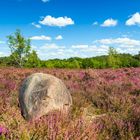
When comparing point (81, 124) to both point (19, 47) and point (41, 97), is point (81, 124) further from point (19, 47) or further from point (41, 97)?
point (19, 47)

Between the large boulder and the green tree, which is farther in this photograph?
the green tree

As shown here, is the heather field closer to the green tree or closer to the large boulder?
the large boulder

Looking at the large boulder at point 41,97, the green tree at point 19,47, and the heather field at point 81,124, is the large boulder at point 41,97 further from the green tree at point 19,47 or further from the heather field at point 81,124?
the green tree at point 19,47

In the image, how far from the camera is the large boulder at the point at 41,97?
7.23 metres

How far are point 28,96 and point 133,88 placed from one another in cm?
520

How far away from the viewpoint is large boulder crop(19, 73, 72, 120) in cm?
723

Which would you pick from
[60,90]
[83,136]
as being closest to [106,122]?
[83,136]

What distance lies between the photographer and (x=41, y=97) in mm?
7402

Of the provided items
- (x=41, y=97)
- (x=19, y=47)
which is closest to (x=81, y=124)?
(x=41, y=97)

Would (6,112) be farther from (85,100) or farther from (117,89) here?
(117,89)

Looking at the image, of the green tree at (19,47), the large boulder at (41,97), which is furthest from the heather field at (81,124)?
the green tree at (19,47)

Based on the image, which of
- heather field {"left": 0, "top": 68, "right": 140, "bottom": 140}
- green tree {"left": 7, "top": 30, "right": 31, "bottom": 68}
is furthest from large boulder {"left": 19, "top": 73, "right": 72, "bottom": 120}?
green tree {"left": 7, "top": 30, "right": 31, "bottom": 68}

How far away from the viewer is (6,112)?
22.8ft

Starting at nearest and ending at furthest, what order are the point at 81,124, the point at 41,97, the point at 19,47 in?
the point at 81,124 → the point at 41,97 → the point at 19,47
